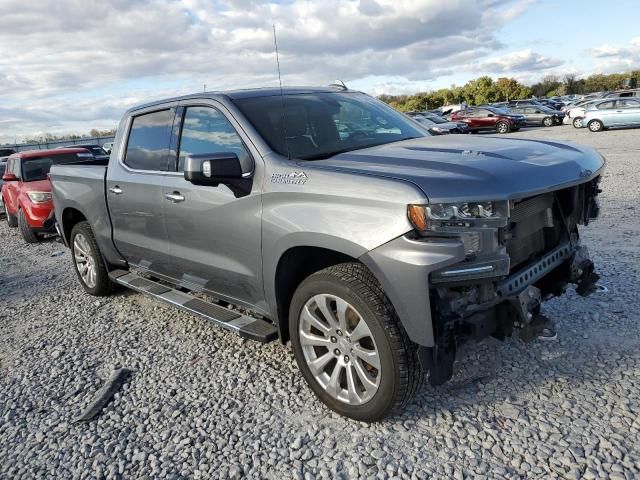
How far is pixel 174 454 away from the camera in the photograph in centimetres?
301

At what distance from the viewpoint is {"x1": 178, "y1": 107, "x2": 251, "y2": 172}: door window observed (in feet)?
12.0

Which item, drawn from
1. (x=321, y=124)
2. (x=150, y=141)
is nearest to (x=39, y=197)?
(x=150, y=141)

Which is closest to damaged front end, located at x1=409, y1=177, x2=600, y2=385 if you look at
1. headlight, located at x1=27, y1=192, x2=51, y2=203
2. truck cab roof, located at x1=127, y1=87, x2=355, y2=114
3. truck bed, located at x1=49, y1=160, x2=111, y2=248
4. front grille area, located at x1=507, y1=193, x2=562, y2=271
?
front grille area, located at x1=507, y1=193, x2=562, y2=271

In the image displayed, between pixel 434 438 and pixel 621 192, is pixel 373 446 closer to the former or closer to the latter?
pixel 434 438

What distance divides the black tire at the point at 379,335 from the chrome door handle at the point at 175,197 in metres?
1.39

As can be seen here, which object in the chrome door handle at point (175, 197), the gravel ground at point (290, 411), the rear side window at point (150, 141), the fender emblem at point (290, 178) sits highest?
the rear side window at point (150, 141)

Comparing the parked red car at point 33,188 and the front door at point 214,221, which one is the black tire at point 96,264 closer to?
the front door at point 214,221

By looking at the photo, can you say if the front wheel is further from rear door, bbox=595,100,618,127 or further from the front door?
the front door

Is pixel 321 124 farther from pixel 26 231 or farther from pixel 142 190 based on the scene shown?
pixel 26 231

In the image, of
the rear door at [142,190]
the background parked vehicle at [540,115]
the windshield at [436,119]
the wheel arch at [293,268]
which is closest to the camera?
the wheel arch at [293,268]

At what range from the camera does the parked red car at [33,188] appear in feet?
30.8

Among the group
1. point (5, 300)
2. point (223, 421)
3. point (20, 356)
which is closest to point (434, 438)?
point (223, 421)

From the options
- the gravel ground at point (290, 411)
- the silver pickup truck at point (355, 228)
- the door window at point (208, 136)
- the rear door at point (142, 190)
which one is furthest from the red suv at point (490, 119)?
the door window at point (208, 136)

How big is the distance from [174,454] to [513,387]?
2065mm
